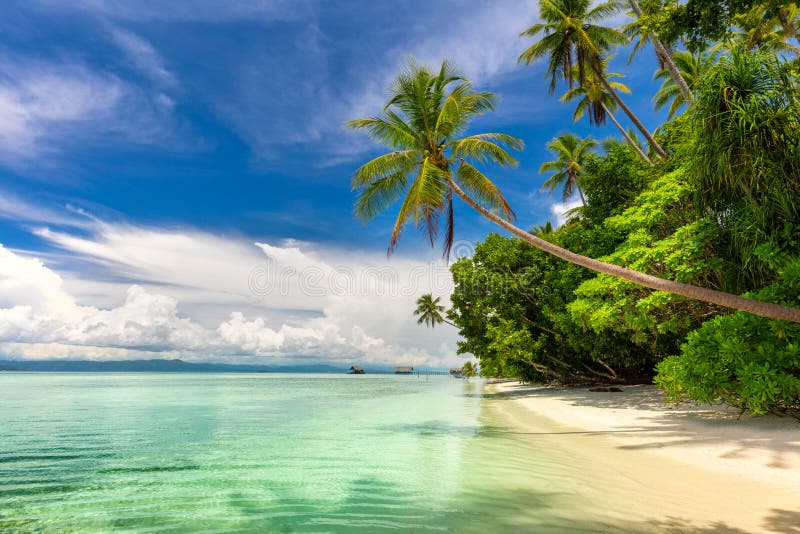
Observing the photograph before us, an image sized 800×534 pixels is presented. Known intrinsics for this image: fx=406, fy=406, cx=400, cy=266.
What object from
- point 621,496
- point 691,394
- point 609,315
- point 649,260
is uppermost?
point 649,260

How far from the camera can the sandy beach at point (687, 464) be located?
4.20 metres

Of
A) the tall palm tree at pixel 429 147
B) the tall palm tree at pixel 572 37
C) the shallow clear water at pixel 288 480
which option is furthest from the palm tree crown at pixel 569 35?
the shallow clear water at pixel 288 480

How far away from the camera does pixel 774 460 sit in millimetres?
6145

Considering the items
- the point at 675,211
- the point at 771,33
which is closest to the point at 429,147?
the point at 675,211

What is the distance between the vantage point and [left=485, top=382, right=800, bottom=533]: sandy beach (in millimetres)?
4199

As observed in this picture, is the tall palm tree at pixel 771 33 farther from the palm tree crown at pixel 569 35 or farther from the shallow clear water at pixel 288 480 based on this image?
the shallow clear water at pixel 288 480

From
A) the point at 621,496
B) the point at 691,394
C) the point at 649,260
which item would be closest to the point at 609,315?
the point at 649,260

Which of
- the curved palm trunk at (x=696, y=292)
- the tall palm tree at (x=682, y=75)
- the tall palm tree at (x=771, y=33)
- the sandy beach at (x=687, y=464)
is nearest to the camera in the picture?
the sandy beach at (x=687, y=464)

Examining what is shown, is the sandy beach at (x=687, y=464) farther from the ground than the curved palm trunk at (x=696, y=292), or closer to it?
closer to it

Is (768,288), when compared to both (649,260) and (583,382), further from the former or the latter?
(583,382)

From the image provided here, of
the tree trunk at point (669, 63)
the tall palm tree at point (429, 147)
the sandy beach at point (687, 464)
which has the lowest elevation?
the sandy beach at point (687, 464)

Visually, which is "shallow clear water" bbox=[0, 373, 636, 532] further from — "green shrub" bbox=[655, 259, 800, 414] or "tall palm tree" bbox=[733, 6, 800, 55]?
"tall palm tree" bbox=[733, 6, 800, 55]

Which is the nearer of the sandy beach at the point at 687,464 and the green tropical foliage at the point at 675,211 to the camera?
the sandy beach at the point at 687,464

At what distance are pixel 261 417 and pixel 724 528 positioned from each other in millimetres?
14288
